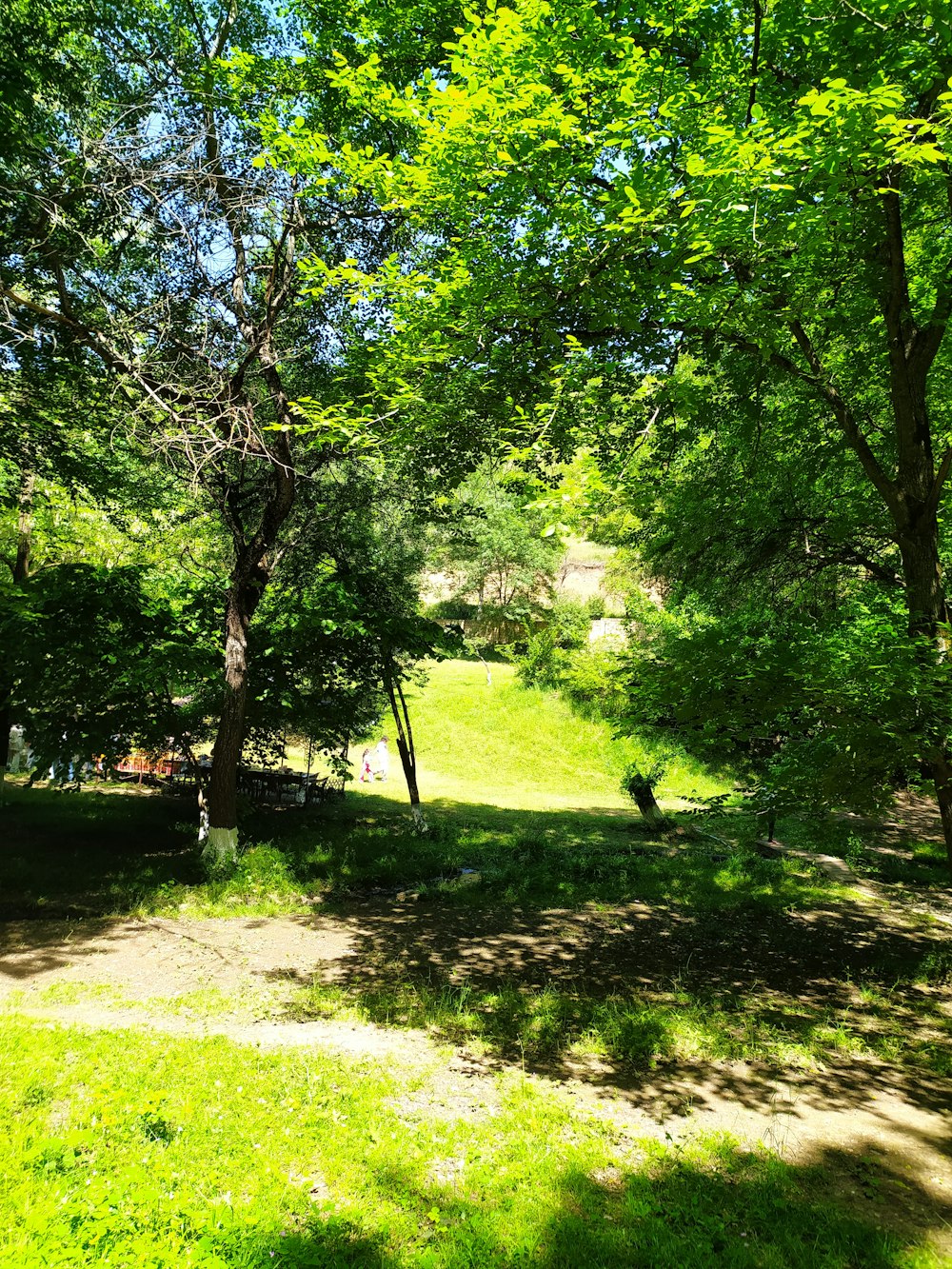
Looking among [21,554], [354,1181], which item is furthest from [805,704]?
[21,554]

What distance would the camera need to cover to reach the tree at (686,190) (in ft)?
15.5

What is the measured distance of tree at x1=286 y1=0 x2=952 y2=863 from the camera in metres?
4.71

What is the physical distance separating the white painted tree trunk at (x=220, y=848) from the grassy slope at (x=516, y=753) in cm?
1031

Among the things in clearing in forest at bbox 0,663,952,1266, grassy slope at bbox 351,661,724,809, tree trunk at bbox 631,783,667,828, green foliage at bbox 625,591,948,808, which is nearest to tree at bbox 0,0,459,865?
clearing in forest at bbox 0,663,952,1266

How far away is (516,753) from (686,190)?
78.8ft

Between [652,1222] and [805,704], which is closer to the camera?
[652,1222]

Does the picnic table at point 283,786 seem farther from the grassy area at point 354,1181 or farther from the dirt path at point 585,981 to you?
the grassy area at point 354,1181

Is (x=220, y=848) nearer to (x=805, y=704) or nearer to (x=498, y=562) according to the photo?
(x=805, y=704)

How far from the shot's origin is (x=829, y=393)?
300 inches

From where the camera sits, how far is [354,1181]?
3.87m

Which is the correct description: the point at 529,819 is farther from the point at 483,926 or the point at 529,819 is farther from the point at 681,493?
the point at 681,493

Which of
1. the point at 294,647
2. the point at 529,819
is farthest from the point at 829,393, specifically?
the point at 529,819

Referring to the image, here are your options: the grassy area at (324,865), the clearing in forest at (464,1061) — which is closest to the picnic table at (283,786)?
the grassy area at (324,865)

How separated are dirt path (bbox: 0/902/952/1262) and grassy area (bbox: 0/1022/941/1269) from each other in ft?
1.26
